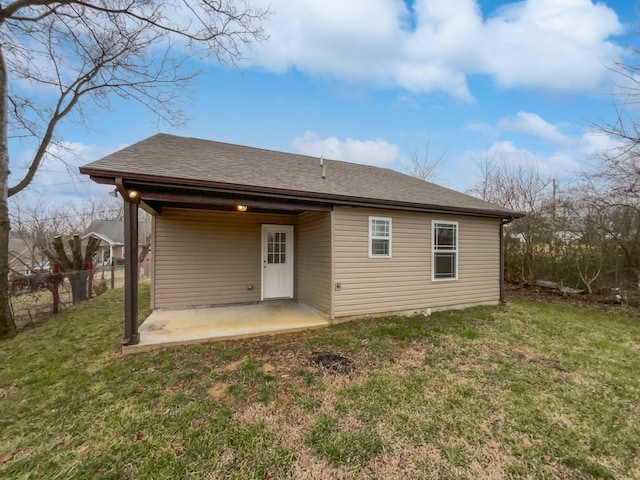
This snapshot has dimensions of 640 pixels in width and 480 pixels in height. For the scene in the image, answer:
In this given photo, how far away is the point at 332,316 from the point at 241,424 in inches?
124

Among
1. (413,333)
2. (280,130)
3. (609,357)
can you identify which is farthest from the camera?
(280,130)

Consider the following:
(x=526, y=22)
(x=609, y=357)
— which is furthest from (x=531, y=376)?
(x=526, y=22)

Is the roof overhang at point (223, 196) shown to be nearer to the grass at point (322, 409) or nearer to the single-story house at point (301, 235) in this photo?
the single-story house at point (301, 235)

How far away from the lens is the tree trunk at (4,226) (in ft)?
16.7

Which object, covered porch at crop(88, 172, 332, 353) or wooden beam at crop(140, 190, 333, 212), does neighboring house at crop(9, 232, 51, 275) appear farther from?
wooden beam at crop(140, 190, 333, 212)

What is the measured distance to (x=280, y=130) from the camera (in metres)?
12.9

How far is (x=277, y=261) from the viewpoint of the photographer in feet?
24.4

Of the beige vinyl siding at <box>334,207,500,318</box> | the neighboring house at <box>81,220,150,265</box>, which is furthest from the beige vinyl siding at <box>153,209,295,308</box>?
the neighboring house at <box>81,220,150,265</box>

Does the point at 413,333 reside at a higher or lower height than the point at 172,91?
lower

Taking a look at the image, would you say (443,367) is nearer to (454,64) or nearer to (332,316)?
(332,316)

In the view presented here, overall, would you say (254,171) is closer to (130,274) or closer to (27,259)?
(130,274)

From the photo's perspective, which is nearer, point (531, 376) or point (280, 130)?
point (531, 376)

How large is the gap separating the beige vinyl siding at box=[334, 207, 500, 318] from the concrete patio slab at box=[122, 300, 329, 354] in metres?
0.94

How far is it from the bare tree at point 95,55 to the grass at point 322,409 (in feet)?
12.1
